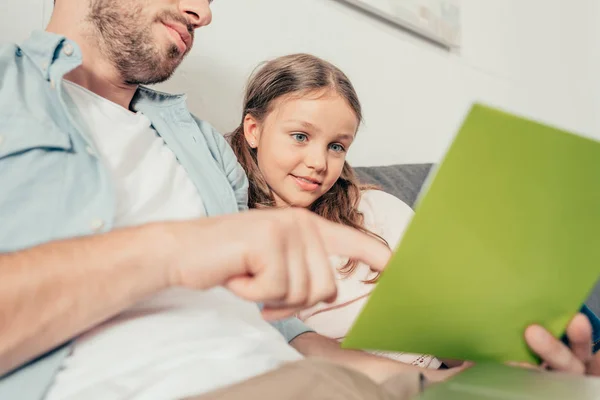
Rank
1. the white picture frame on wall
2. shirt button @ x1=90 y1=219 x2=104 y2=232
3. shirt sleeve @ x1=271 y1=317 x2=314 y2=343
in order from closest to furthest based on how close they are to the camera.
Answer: shirt button @ x1=90 y1=219 x2=104 y2=232, shirt sleeve @ x1=271 y1=317 x2=314 y2=343, the white picture frame on wall

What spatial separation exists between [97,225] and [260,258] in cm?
31

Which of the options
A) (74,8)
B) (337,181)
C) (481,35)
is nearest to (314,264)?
(74,8)

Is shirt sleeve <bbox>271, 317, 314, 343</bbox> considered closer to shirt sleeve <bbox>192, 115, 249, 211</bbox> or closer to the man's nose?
shirt sleeve <bbox>192, 115, 249, 211</bbox>

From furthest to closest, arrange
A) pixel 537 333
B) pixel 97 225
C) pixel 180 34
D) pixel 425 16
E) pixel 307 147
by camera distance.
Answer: pixel 425 16, pixel 307 147, pixel 180 34, pixel 97 225, pixel 537 333

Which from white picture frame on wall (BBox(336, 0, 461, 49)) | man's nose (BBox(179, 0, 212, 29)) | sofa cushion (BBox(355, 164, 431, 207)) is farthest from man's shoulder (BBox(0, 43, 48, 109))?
white picture frame on wall (BBox(336, 0, 461, 49))

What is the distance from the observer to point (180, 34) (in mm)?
1074

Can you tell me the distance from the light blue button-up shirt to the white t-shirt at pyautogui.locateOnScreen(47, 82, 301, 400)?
4cm

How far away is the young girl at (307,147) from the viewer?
125 centimetres

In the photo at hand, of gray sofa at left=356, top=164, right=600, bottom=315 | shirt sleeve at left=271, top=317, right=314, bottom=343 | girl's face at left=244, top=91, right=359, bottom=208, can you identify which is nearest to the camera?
shirt sleeve at left=271, top=317, right=314, bottom=343

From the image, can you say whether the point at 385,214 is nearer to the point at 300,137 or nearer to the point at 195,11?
the point at 300,137

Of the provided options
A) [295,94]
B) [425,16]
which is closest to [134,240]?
[295,94]

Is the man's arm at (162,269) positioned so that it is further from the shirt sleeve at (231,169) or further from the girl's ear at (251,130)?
the girl's ear at (251,130)

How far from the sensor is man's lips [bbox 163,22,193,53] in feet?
3.45

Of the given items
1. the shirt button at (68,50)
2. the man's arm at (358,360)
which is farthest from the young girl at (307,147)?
the shirt button at (68,50)
